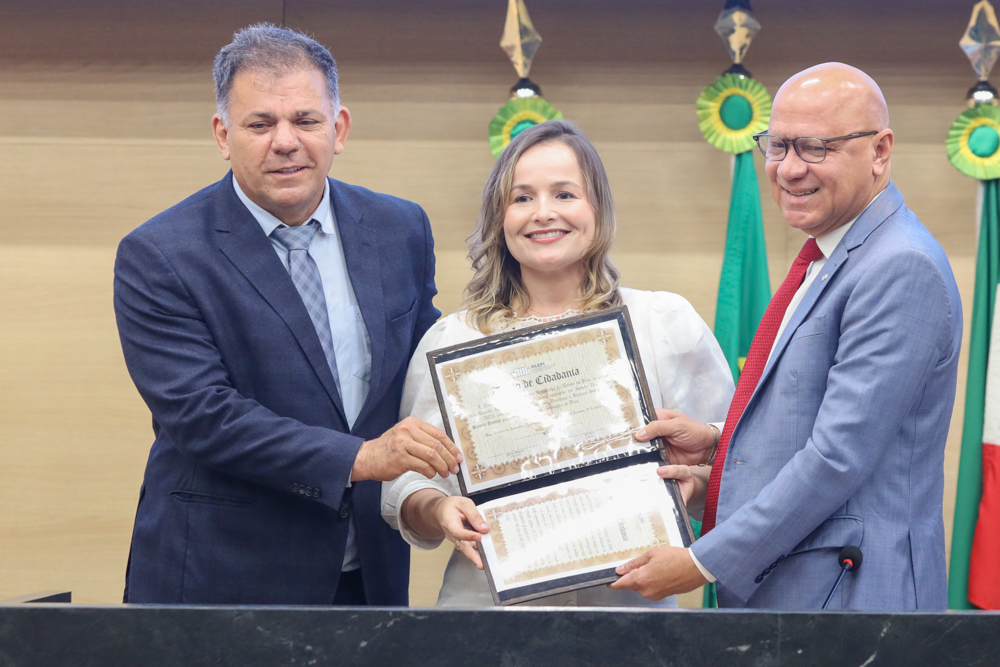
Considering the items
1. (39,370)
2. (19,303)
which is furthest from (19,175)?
(39,370)

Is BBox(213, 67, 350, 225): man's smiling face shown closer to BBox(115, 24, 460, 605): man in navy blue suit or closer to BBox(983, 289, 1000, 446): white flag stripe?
BBox(115, 24, 460, 605): man in navy blue suit

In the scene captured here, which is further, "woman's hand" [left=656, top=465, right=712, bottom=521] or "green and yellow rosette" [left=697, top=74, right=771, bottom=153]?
"green and yellow rosette" [left=697, top=74, right=771, bottom=153]

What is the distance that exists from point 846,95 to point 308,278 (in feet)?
3.56

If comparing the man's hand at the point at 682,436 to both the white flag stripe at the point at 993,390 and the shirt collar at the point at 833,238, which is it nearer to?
the shirt collar at the point at 833,238

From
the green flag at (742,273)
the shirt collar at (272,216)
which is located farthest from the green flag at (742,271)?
the shirt collar at (272,216)

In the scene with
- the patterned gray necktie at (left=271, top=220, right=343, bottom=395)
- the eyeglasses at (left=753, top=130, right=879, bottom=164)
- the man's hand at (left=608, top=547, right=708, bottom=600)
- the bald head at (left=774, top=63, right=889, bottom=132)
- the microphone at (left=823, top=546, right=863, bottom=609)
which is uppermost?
the bald head at (left=774, top=63, right=889, bottom=132)

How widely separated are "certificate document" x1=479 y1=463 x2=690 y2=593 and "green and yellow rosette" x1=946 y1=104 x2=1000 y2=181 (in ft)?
6.23

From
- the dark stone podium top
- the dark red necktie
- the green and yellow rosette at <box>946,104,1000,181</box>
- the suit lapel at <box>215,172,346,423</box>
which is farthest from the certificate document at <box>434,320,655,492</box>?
the green and yellow rosette at <box>946,104,1000,181</box>

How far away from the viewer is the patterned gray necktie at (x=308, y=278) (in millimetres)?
1854

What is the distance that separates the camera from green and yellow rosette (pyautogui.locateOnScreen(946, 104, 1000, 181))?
2.84 metres

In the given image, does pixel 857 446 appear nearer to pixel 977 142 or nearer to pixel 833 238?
pixel 833 238

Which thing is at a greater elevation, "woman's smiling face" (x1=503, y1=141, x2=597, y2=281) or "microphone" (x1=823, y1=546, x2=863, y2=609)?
"woman's smiling face" (x1=503, y1=141, x2=597, y2=281)

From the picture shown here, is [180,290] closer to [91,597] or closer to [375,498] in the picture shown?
[375,498]

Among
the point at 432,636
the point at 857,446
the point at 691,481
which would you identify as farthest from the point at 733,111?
the point at 432,636
